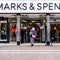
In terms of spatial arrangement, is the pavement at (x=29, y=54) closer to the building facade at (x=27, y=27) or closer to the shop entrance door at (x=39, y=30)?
the building facade at (x=27, y=27)

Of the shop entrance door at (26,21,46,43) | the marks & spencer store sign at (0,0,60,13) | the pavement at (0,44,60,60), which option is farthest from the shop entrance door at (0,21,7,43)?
the pavement at (0,44,60,60)

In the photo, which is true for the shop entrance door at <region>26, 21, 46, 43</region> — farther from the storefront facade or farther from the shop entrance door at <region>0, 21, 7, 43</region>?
the shop entrance door at <region>0, 21, 7, 43</region>

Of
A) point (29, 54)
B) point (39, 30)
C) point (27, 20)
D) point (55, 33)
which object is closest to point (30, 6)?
→ point (27, 20)

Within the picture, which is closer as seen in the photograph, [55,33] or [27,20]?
[27,20]

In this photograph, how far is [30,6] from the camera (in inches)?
→ 1056

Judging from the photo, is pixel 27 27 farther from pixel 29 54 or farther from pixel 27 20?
pixel 29 54

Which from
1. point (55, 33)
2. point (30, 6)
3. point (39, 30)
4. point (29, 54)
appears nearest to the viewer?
point (29, 54)

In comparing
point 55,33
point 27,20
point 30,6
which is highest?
point 30,6

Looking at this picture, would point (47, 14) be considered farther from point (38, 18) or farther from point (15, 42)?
point (15, 42)

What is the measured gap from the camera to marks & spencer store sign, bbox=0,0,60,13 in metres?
26.8

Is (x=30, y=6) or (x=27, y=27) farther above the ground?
(x=30, y=6)

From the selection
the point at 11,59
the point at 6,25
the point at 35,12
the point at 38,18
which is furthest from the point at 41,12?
the point at 11,59

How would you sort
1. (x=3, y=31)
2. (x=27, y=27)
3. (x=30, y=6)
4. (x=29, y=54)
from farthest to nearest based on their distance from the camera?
(x=27, y=27), (x=3, y=31), (x=30, y=6), (x=29, y=54)

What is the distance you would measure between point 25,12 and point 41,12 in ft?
5.22
